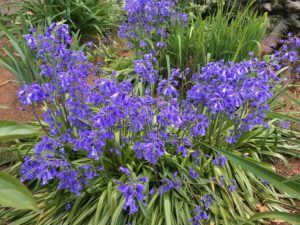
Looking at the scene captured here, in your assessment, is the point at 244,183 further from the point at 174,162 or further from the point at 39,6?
the point at 39,6

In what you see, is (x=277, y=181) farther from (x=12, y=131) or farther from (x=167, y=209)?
(x=167, y=209)

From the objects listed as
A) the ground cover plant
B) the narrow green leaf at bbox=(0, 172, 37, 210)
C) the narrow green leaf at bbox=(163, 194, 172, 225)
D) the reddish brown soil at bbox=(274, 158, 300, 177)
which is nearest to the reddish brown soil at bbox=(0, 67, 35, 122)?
the ground cover plant

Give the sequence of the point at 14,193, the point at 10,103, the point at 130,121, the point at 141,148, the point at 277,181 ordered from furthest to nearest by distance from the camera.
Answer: the point at 10,103 < the point at 130,121 < the point at 141,148 < the point at 277,181 < the point at 14,193

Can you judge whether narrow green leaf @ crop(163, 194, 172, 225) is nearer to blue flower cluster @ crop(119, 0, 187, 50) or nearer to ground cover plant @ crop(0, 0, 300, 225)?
ground cover plant @ crop(0, 0, 300, 225)

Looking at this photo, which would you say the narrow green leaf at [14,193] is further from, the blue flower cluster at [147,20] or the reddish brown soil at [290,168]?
the blue flower cluster at [147,20]

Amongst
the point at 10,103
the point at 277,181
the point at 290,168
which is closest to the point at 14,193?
the point at 277,181

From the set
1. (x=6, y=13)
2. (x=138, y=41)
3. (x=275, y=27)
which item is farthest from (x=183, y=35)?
(x=6, y=13)

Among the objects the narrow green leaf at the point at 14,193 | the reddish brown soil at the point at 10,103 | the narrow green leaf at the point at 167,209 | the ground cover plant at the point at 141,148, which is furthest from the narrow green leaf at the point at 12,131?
the reddish brown soil at the point at 10,103

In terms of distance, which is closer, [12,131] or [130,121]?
[12,131]
